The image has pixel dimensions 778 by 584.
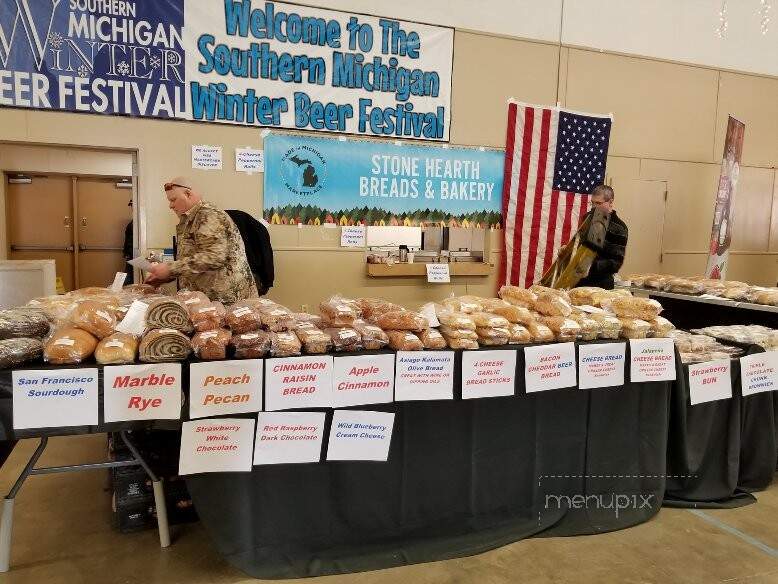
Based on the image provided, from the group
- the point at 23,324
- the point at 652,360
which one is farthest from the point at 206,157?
the point at 652,360

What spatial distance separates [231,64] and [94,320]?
3.44m

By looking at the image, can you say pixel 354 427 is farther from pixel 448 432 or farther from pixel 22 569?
pixel 22 569

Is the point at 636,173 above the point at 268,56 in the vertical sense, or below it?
below

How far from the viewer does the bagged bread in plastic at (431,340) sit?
2.27m

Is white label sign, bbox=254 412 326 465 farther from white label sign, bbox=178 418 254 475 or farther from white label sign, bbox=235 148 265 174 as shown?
white label sign, bbox=235 148 265 174

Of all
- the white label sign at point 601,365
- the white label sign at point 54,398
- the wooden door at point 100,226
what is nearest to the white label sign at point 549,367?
the white label sign at point 601,365

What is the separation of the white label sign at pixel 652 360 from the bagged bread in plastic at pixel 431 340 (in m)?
0.91

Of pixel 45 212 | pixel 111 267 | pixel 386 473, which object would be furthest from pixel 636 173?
pixel 45 212

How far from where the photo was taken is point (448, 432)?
229 centimetres

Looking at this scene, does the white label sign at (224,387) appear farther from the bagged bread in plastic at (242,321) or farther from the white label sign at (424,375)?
the white label sign at (424,375)

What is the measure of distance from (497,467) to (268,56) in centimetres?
398

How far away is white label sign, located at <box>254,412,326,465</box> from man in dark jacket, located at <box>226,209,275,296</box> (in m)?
2.75

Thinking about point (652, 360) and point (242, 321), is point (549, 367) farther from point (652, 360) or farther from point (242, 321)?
point (242, 321)

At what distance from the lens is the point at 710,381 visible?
2695 mm
